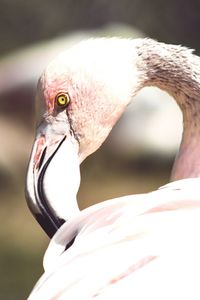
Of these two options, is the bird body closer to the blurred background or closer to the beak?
the beak

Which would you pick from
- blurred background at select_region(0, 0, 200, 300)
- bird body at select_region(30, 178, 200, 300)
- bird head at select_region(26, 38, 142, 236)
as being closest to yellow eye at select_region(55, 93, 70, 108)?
bird head at select_region(26, 38, 142, 236)

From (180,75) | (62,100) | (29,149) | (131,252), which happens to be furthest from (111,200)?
(29,149)

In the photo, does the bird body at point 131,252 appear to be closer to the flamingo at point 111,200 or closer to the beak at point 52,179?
the flamingo at point 111,200

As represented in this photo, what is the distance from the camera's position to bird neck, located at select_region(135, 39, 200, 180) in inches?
118

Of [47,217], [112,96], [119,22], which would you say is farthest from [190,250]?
[119,22]

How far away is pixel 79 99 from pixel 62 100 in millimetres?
50

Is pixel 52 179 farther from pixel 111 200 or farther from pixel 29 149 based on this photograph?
pixel 29 149

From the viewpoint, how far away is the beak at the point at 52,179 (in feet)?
8.99

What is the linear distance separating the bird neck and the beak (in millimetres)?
265

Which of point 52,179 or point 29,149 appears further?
point 29,149

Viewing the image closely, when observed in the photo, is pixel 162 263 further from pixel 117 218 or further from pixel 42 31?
pixel 42 31

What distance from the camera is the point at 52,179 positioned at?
2.80 meters

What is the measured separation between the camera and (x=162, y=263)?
7.05 ft

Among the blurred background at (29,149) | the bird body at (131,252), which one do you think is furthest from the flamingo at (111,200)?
the blurred background at (29,149)
